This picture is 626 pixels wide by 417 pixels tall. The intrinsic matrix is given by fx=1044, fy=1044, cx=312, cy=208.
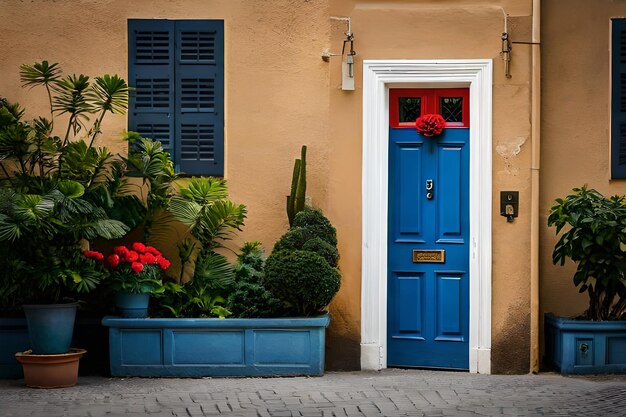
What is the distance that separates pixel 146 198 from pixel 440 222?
116 inches

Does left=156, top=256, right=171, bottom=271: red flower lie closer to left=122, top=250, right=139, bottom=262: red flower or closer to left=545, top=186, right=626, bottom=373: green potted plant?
left=122, top=250, right=139, bottom=262: red flower

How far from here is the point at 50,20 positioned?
1050cm

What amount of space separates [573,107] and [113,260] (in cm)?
479

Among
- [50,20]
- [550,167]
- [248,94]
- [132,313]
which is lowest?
[132,313]

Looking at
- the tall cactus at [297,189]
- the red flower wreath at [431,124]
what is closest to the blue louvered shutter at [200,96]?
the tall cactus at [297,189]

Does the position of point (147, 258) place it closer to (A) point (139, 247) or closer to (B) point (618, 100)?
(A) point (139, 247)

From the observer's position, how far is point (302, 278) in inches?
372

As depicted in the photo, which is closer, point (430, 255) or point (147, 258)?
point (147, 258)

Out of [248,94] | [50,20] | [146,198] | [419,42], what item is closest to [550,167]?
[419,42]

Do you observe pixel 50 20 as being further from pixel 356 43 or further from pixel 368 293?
pixel 368 293

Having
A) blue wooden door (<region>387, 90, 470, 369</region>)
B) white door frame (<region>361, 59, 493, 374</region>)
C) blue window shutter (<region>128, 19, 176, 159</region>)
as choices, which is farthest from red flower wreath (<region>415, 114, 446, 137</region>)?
blue window shutter (<region>128, 19, 176, 159</region>)

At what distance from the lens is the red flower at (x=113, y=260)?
964cm

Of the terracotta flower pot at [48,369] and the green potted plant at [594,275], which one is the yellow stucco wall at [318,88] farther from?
the terracotta flower pot at [48,369]

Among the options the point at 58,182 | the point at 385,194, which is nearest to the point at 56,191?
the point at 58,182
